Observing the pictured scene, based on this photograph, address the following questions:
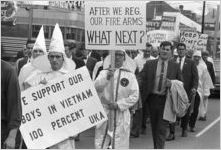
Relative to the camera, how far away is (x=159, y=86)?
841 cm

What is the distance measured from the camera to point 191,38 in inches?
749

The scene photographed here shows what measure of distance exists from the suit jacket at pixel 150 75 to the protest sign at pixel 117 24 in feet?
3.63

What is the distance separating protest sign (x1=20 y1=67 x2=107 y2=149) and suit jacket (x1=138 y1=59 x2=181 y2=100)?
5.80 ft

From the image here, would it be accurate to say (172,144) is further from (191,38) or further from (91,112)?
Answer: (191,38)

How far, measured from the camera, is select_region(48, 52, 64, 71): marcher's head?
21.4 feet

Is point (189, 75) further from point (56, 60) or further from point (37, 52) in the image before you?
point (56, 60)

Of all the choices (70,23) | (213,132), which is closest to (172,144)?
(213,132)

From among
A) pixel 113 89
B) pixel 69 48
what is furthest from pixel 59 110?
pixel 69 48

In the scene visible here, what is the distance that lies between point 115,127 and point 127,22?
1.30 metres

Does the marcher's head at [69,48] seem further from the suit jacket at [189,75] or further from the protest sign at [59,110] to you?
the protest sign at [59,110]

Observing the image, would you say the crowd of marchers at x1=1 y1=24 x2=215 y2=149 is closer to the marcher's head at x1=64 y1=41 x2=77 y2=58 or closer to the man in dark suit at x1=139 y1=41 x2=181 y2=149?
the man in dark suit at x1=139 y1=41 x2=181 y2=149

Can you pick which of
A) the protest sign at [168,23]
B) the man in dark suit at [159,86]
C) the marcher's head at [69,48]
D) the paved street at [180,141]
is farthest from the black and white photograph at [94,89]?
the protest sign at [168,23]

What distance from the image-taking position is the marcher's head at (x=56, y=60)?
651 cm

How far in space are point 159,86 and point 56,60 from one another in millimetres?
2311
